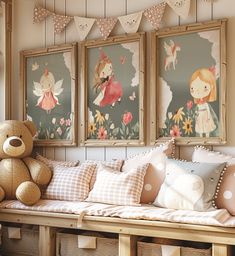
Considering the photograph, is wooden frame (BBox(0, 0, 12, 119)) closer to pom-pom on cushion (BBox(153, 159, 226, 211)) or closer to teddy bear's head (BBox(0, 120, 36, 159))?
teddy bear's head (BBox(0, 120, 36, 159))

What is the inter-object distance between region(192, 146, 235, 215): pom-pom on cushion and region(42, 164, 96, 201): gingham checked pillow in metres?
0.80

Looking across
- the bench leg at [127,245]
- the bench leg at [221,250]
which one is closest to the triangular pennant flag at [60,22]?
the bench leg at [127,245]

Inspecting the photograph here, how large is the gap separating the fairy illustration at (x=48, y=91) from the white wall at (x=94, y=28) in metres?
0.21

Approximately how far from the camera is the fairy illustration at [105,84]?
307 centimetres

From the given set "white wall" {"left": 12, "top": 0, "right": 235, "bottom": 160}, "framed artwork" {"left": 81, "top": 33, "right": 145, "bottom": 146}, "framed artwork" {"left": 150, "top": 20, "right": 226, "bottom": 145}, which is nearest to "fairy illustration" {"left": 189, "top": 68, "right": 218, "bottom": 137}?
"framed artwork" {"left": 150, "top": 20, "right": 226, "bottom": 145}

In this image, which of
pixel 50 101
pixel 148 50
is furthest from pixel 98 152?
pixel 148 50

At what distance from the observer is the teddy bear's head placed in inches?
118

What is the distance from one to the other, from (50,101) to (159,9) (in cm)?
112

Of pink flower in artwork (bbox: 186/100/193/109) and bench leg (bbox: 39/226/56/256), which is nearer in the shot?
bench leg (bbox: 39/226/56/256)

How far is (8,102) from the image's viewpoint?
351cm

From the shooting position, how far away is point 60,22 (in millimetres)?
3293

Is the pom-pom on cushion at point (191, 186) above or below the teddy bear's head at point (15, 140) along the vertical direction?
below

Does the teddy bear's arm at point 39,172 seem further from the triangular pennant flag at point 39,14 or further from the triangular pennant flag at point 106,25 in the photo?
the triangular pennant flag at point 39,14

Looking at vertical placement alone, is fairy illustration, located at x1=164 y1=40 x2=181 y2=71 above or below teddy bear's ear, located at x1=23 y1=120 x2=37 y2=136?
above
